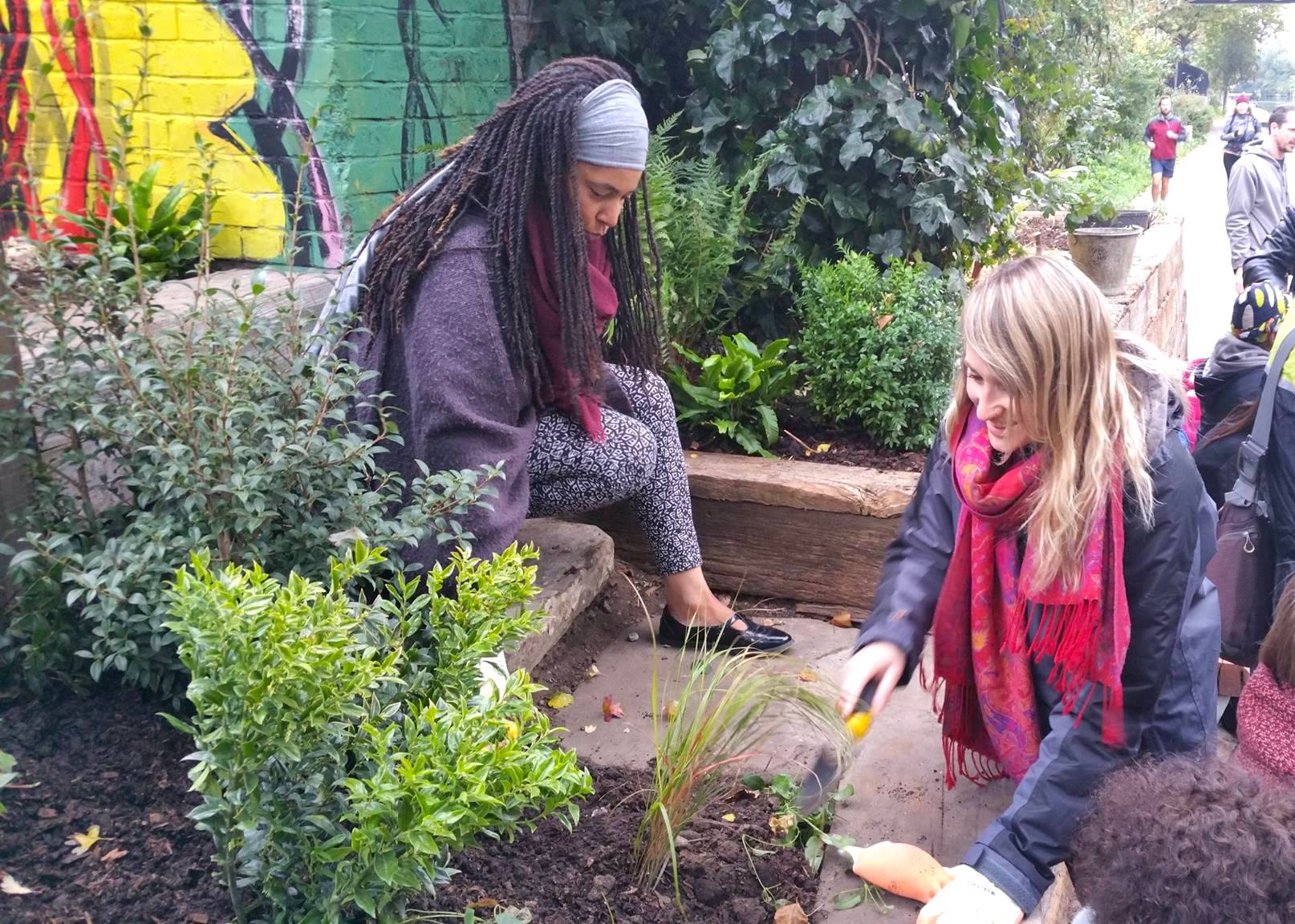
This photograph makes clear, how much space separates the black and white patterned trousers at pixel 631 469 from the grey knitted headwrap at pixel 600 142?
622 mm

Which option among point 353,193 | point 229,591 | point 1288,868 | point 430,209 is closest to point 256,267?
point 353,193

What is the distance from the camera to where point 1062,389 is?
2.08m

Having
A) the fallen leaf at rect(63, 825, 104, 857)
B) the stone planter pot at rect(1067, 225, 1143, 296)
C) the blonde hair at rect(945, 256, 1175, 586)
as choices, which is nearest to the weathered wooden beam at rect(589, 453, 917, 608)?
the blonde hair at rect(945, 256, 1175, 586)

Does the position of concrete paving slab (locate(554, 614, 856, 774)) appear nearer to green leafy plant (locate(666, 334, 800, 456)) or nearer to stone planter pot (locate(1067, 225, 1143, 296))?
green leafy plant (locate(666, 334, 800, 456))

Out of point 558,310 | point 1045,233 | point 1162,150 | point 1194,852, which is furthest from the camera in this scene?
point 1162,150

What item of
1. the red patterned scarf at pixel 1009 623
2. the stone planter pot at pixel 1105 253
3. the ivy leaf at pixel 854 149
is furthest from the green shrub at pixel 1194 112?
the red patterned scarf at pixel 1009 623

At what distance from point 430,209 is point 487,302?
0.94ft

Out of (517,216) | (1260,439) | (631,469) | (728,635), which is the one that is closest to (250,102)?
(517,216)

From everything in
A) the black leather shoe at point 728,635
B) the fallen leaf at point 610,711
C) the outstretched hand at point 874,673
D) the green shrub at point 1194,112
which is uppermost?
the green shrub at point 1194,112

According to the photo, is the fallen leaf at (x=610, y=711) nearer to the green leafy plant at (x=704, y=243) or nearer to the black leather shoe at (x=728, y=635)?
the black leather shoe at (x=728, y=635)

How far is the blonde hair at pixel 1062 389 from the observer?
2.05 m

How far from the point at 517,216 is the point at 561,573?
103cm

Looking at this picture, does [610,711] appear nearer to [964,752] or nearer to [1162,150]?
[964,752]

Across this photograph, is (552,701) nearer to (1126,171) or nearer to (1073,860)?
(1073,860)
